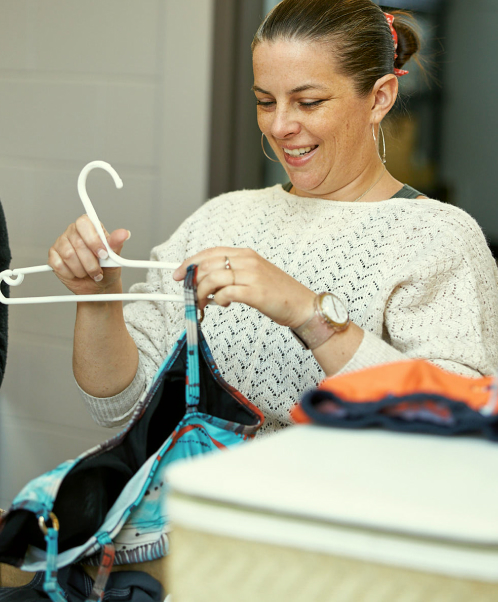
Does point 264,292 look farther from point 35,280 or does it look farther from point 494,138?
point 35,280

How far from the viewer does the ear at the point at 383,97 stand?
1.28 m

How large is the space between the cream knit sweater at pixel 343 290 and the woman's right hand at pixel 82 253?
24 cm

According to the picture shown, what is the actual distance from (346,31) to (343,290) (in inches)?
18.0

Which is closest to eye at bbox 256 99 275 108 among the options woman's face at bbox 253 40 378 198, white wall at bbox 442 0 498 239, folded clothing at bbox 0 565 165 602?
woman's face at bbox 253 40 378 198

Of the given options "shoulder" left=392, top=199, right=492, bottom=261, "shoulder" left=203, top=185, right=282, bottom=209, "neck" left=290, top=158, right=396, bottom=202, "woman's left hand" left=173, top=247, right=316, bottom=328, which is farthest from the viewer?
"shoulder" left=203, top=185, right=282, bottom=209

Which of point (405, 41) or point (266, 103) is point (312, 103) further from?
point (405, 41)

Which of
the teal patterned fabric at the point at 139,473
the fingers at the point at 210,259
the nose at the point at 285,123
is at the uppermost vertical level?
the nose at the point at 285,123

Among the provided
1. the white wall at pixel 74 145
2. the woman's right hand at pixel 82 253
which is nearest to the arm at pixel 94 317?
the woman's right hand at pixel 82 253

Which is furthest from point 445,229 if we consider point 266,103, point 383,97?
point 266,103

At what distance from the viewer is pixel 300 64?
46.5 inches

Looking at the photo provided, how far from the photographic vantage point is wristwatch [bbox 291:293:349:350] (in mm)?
952

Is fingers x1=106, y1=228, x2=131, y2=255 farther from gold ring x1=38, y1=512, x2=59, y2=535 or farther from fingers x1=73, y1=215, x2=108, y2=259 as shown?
gold ring x1=38, y1=512, x2=59, y2=535

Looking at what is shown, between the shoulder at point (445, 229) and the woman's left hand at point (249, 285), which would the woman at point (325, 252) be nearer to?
the shoulder at point (445, 229)

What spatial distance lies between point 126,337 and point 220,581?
796mm
